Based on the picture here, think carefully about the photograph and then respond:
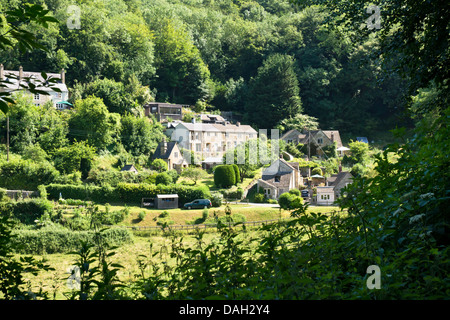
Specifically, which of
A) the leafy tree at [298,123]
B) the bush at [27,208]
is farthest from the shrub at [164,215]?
the leafy tree at [298,123]

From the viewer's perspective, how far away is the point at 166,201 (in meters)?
30.0

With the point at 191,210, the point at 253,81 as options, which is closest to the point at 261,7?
the point at 253,81

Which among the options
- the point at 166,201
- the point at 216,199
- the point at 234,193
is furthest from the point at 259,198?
the point at 166,201

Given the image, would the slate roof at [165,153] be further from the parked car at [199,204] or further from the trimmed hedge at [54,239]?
the trimmed hedge at [54,239]

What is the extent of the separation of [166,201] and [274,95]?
99.4ft

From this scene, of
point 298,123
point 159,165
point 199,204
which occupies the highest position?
point 298,123

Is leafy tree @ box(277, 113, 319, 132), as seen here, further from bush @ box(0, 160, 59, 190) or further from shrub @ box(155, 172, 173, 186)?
bush @ box(0, 160, 59, 190)

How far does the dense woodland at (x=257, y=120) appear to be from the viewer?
274 cm

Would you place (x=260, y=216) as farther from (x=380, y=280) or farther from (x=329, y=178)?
(x=380, y=280)

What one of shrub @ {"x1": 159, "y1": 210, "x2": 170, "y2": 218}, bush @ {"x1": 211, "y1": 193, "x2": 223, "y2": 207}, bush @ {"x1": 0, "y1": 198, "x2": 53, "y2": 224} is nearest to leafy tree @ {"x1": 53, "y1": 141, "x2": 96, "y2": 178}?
bush @ {"x1": 0, "y1": 198, "x2": 53, "y2": 224}

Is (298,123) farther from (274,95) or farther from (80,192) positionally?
(80,192)

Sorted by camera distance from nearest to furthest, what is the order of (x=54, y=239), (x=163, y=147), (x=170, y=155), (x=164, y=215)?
(x=54, y=239)
(x=164, y=215)
(x=170, y=155)
(x=163, y=147)

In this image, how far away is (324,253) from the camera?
3.16m
